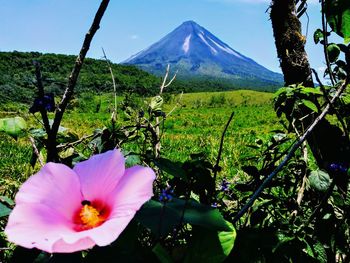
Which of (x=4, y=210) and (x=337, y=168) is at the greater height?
(x=4, y=210)

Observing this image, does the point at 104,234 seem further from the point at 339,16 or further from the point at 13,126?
the point at 339,16

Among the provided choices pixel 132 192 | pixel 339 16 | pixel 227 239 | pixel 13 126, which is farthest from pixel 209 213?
pixel 339 16

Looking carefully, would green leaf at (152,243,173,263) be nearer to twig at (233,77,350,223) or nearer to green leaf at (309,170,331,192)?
twig at (233,77,350,223)

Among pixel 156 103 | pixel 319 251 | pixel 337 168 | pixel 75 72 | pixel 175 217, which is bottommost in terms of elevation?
pixel 319 251

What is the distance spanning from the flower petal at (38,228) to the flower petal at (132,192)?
57 mm

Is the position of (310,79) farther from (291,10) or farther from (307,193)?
(307,193)

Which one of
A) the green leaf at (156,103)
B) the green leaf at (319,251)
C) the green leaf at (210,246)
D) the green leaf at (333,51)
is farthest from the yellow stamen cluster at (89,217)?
the green leaf at (333,51)

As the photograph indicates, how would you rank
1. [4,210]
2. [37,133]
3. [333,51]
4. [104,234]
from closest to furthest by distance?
[104,234]
[4,210]
[37,133]
[333,51]

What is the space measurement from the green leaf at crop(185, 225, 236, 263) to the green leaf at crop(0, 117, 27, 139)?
1.52 ft

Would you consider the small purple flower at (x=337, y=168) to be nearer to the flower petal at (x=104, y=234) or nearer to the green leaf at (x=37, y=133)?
the green leaf at (x=37, y=133)

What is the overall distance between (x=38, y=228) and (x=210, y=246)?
22 cm

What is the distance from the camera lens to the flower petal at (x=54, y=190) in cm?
52

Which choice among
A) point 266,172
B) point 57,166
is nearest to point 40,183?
point 57,166

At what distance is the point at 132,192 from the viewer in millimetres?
520
